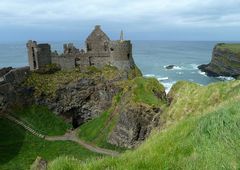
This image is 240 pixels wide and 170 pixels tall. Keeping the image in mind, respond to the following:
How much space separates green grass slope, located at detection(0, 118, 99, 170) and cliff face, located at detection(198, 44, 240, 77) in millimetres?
120726

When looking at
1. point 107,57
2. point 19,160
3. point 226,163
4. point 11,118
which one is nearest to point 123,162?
point 226,163

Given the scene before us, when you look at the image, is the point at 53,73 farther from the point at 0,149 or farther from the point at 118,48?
the point at 0,149

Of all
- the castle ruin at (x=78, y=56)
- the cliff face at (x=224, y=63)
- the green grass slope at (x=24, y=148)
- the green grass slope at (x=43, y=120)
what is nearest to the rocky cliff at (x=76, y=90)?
the green grass slope at (x=43, y=120)

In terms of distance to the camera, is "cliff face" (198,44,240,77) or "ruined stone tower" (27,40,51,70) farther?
"cliff face" (198,44,240,77)

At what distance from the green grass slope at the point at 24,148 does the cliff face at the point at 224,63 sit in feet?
396

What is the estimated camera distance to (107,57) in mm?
73812

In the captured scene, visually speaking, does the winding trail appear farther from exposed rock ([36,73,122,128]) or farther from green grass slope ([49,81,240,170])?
green grass slope ([49,81,240,170])

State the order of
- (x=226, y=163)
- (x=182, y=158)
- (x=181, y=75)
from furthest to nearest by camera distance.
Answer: (x=181, y=75) → (x=182, y=158) → (x=226, y=163)

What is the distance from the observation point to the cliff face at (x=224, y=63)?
6705 inches

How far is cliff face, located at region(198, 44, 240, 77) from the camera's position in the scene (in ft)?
559

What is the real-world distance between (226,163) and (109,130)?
2088 inches

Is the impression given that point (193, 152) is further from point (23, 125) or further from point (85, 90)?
point (85, 90)

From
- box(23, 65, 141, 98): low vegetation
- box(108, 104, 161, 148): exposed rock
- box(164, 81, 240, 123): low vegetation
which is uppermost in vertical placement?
box(164, 81, 240, 123): low vegetation

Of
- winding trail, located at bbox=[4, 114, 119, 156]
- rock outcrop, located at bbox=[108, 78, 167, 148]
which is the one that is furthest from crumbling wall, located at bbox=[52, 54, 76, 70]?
rock outcrop, located at bbox=[108, 78, 167, 148]
